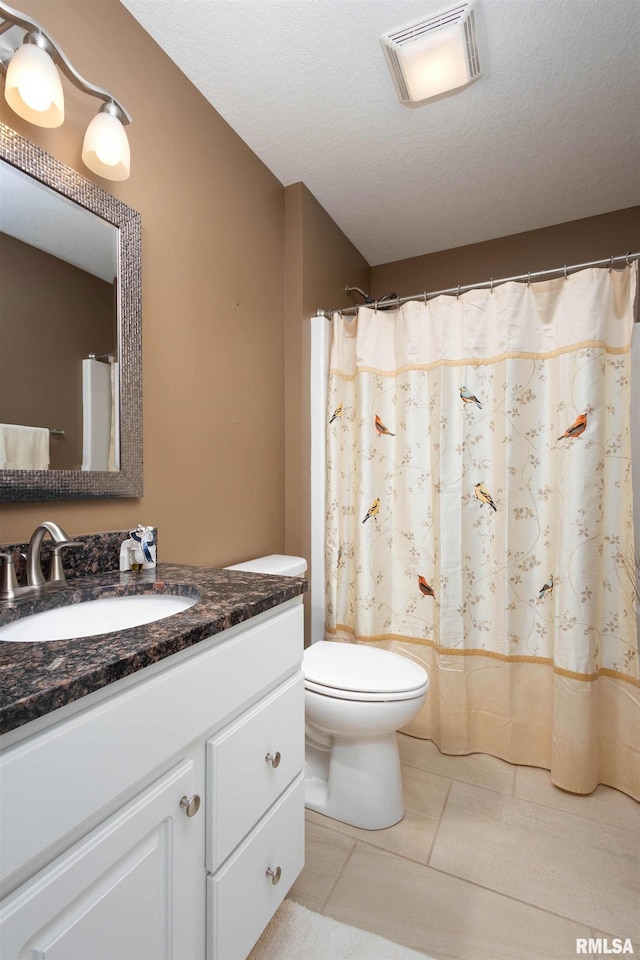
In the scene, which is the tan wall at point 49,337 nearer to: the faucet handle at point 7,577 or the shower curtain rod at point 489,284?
the faucet handle at point 7,577

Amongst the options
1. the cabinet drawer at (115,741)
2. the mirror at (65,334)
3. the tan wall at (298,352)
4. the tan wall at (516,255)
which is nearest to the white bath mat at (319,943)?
the cabinet drawer at (115,741)

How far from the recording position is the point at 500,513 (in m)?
1.87

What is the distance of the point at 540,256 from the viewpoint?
8.27ft

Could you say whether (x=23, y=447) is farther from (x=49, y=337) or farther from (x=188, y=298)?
(x=188, y=298)

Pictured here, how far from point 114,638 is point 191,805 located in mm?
327

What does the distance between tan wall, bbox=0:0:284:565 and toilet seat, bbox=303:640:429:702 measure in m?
0.50

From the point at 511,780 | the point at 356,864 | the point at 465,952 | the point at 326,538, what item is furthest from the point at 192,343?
the point at 511,780

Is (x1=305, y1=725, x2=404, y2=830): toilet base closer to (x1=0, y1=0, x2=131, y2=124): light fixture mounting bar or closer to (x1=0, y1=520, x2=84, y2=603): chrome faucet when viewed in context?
(x1=0, y1=520, x2=84, y2=603): chrome faucet

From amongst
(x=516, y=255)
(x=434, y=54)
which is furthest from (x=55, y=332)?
(x=516, y=255)

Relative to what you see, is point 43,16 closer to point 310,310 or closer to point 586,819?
point 310,310

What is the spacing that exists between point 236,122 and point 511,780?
266 cm

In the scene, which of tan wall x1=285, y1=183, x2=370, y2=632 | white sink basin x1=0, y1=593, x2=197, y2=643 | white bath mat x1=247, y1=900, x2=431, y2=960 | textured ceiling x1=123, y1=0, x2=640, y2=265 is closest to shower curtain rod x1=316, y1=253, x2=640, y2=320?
tan wall x1=285, y1=183, x2=370, y2=632

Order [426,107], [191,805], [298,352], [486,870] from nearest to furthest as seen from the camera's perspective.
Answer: [191,805] → [486,870] → [426,107] → [298,352]

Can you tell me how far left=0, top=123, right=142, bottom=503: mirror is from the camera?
1.03 metres
